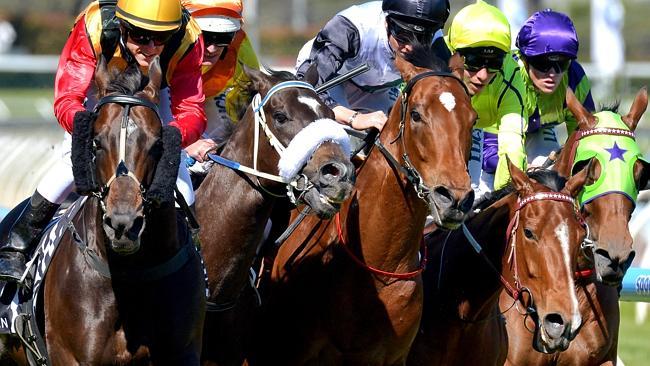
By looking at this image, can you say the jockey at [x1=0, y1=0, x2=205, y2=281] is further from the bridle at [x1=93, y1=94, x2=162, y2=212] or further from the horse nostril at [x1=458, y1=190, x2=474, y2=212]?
the horse nostril at [x1=458, y1=190, x2=474, y2=212]

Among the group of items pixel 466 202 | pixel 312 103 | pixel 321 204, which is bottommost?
pixel 321 204

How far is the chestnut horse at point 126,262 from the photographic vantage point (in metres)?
5.18

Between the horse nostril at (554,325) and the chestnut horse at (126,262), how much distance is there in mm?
1562

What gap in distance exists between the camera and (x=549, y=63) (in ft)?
24.5

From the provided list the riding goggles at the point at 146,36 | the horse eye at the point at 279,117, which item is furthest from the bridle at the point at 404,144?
the riding goggles at the point at 146,36

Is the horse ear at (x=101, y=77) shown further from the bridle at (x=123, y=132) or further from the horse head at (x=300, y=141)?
the horse head at (x=300, y=141)

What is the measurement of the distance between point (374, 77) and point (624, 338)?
485cm

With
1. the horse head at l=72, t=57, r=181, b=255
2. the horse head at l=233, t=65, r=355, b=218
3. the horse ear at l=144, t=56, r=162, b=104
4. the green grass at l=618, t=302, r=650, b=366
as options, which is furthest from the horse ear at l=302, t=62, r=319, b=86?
the green grass at l=618, t=302, r=650, b=366

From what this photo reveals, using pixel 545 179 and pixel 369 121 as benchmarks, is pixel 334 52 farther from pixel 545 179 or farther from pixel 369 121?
pixel 545 179

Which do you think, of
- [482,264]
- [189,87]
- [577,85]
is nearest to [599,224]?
[482,264]

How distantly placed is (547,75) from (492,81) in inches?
15.9

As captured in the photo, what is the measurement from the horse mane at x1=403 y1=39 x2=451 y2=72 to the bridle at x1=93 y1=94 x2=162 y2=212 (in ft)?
4.72

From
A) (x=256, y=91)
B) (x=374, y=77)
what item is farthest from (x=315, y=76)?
(x=374, y=77)

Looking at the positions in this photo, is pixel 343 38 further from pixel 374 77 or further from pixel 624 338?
pixel 624 338
